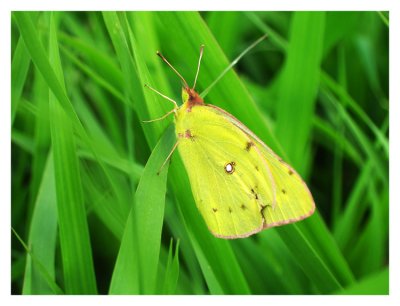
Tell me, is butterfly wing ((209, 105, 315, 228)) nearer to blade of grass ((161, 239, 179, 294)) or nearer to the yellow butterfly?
the yellow butterfly

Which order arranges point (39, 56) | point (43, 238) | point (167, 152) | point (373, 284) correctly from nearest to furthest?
point (373, 284)
point (39, 56)
point (167, 152)
point (43, 238)

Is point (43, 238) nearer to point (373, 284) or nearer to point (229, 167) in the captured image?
point (229, 167)

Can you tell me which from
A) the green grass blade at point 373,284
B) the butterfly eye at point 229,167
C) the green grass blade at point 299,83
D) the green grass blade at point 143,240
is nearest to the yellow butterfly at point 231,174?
the butterfly eye at point 229,167

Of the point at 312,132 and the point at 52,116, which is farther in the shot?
the point at 312,132

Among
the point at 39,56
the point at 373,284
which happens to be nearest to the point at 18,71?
the point at 39,56

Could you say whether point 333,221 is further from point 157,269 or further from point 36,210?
point 36,210
